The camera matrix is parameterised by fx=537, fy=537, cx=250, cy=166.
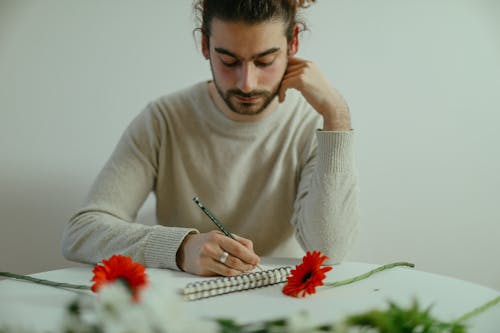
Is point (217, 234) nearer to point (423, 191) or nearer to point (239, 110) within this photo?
point (239, 110)

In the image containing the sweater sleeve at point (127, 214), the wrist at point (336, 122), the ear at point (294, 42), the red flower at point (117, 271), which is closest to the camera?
the red flower at point (117, 271)

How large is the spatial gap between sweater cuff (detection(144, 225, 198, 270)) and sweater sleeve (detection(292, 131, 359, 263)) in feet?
1.11

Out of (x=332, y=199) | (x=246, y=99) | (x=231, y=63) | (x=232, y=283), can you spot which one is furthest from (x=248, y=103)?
(x=232, y=283)

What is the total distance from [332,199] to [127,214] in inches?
21.5

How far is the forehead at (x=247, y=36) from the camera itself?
135cm

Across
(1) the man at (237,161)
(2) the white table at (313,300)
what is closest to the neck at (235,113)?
(1) the man at (237,161)

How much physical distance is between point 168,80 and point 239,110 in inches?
15.9

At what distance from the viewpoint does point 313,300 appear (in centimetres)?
94

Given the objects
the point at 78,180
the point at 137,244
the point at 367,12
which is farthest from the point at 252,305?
the point at 367,12

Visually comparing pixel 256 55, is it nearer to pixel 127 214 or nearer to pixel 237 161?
pixel 237 161

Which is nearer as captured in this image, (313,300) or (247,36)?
(313,300)

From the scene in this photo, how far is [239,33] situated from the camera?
1.35 m

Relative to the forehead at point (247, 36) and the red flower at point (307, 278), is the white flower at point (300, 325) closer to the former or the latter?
the red flower at point (307, 278)

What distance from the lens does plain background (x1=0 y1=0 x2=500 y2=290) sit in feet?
5.59
